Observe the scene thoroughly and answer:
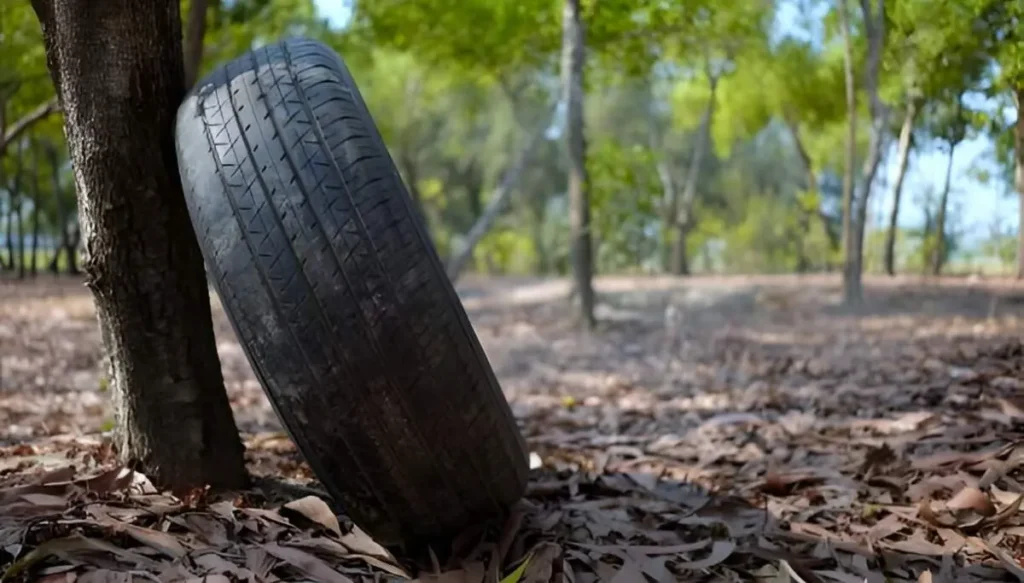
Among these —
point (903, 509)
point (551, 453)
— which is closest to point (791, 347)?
point (551, 453)

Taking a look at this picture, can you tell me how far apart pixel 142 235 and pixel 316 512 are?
0.99 meters

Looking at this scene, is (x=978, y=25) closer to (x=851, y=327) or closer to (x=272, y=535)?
(x=272, y=535)

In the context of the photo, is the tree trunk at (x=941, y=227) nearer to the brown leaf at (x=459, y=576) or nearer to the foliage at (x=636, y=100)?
the foliage at (x=636, y=100)

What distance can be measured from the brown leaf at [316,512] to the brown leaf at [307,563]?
168mm

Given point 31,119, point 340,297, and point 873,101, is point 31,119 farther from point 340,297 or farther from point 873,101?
point 873,101

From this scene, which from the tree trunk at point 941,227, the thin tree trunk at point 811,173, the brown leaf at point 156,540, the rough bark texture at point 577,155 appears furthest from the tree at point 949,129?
the thin tree trunk at point 811,173

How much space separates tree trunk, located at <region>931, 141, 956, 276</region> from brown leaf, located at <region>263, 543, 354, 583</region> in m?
3.65

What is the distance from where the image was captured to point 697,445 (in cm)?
417

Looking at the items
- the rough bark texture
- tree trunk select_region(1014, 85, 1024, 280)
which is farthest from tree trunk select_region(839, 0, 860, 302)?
the rough bark texture

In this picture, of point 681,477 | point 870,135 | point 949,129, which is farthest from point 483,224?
point 681,477

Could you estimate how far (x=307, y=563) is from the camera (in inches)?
88.7

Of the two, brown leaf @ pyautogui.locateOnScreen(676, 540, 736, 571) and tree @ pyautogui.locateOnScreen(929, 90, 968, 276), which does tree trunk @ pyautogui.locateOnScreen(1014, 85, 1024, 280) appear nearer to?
tree @ pyautogui.locateOnScreen(929, 90, 968, 276)

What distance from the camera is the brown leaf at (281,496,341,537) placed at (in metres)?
2.50

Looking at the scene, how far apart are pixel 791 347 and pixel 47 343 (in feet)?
20.6
